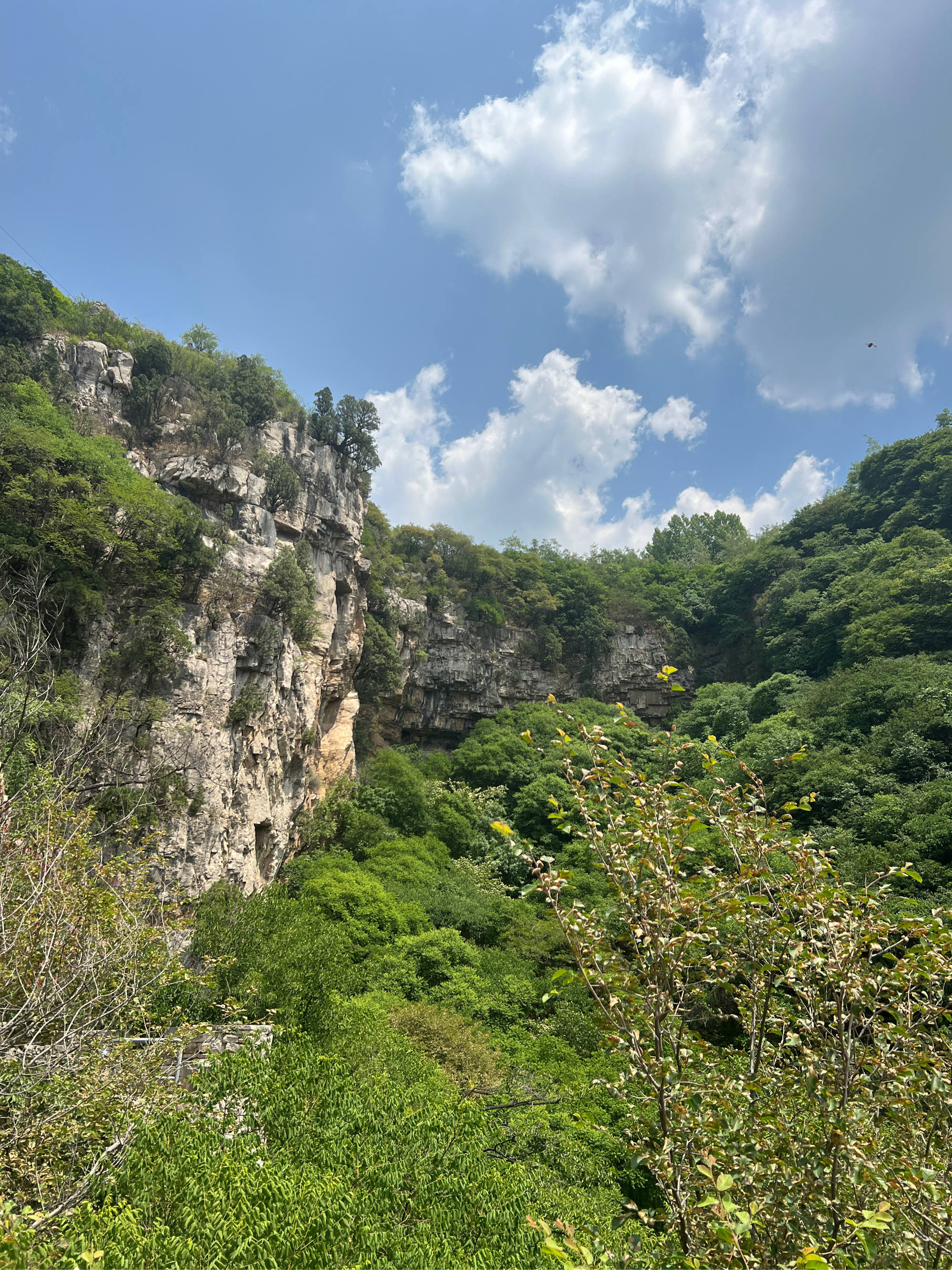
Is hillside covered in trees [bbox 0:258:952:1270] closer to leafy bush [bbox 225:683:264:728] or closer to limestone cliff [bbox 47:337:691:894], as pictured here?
leafy bush [bbox 225:683:264:728]

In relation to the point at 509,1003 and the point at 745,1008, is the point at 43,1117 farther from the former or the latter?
the point at 509,1003

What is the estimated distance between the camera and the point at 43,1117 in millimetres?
5582

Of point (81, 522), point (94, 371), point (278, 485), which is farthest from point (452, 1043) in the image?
point (94, 371)

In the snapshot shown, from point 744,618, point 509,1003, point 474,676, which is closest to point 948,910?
point 509,1003

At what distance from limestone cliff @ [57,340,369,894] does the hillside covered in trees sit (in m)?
0.64

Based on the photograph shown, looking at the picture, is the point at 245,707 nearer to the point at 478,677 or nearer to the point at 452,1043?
the point at 452,1043

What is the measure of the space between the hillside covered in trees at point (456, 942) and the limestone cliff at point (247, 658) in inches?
25.1

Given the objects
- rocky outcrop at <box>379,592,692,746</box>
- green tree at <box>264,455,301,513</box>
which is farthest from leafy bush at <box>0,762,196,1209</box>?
rocky outcrop at <box>379,592,692,746</box>

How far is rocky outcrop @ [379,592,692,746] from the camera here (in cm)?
3466

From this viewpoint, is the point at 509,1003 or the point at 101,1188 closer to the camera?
the point at 101,1188

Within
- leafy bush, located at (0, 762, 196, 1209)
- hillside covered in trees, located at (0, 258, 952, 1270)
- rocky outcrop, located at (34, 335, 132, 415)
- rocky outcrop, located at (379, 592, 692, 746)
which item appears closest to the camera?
hillside covered in trees, located at (0, 258, 952, 1270)

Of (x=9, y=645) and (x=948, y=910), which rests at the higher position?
(x=9, y=645)

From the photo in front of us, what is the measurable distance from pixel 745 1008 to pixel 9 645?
602 inches

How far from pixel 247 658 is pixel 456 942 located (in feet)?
37.2
